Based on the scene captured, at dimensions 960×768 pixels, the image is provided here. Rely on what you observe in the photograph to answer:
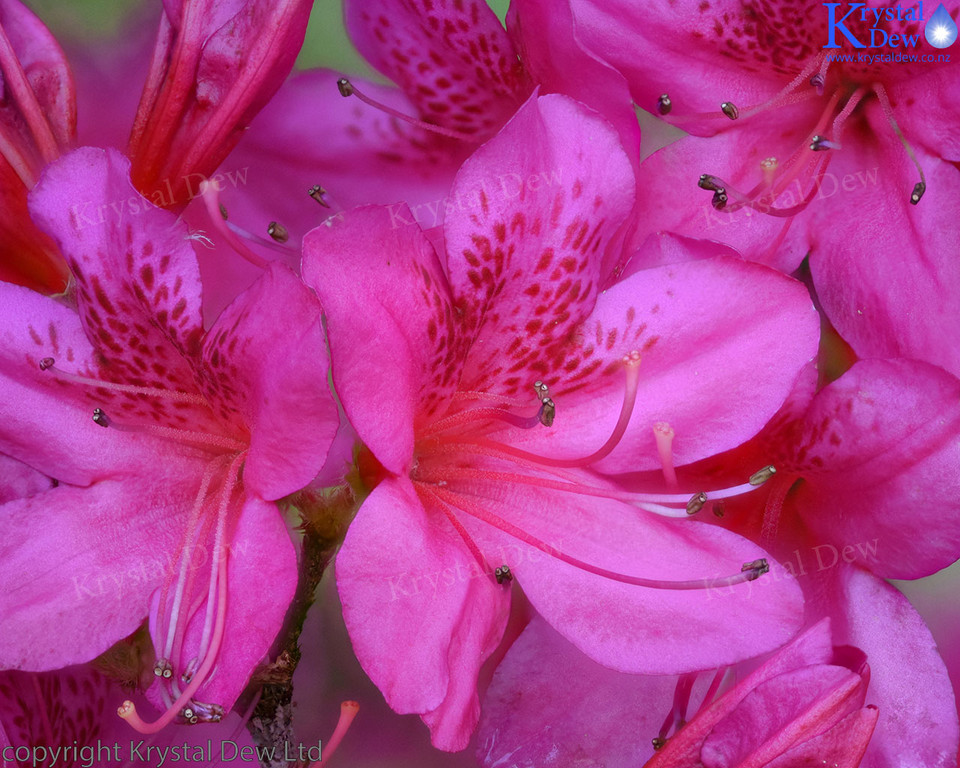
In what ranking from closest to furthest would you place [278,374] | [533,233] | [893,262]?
1. [278,374]
2. [533,233]
3. [893,262]

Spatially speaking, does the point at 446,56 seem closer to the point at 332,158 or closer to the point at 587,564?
the point at 332,158

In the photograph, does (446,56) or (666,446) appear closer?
(666,446)

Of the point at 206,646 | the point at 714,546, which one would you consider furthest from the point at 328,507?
the point at 714,546

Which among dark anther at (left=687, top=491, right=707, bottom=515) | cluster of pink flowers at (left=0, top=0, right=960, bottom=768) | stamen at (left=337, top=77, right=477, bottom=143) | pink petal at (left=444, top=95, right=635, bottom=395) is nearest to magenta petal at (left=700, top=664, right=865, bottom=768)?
cluster of pink flowers at (left=0, top=0, right=960, bottom=768)

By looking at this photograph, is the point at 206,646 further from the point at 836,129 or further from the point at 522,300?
the point at 836,129

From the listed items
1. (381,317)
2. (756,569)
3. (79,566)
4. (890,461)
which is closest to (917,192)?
(890,461)
